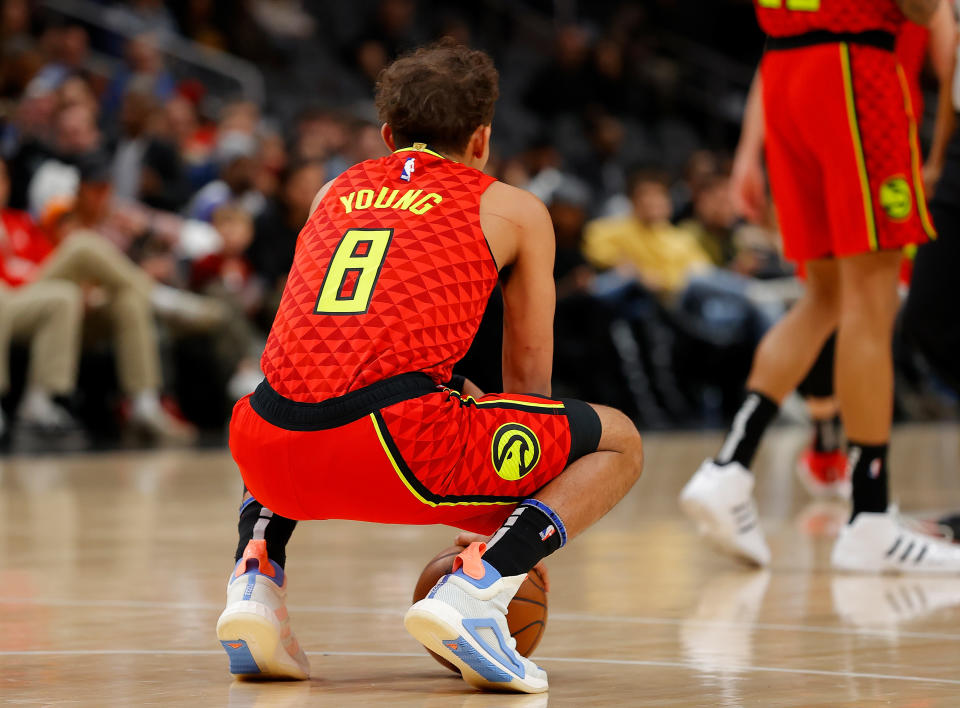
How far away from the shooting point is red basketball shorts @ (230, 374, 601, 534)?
2523 mm

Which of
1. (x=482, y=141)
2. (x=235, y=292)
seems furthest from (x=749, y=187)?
(x=235, y=292)

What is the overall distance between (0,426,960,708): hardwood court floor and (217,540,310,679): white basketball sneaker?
38 millimetres

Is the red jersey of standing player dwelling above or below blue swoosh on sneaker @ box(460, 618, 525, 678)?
above

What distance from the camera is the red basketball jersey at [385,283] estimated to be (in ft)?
8.42

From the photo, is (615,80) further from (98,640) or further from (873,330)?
(98,640)

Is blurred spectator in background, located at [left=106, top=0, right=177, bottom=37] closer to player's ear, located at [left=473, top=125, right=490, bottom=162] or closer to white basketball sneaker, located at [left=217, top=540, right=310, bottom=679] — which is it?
player's ear, located at [left=473, top=125, right=490, bottom=162]

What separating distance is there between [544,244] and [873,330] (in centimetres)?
164

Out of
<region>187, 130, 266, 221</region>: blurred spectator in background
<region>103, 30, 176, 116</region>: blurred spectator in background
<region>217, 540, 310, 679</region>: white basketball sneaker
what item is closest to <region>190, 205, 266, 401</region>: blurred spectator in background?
<region>187, 130, 266, 221</region>: blurred spectator in background

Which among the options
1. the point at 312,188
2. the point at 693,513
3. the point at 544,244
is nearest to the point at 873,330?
the point at 693,513

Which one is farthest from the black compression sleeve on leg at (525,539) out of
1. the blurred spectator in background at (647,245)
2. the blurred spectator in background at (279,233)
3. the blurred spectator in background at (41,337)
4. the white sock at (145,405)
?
the blurred spectator in background at (647,245)

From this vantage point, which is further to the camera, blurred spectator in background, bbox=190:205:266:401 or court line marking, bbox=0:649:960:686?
blurred spectator in background, bbox=190:205:266:401

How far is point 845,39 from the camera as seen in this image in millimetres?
4102

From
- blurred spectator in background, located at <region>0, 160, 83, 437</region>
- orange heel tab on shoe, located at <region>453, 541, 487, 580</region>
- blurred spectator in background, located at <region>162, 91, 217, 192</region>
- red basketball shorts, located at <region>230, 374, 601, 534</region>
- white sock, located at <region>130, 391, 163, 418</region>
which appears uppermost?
blurred spectator in background, located at <region>162, 91, 217, 192</region>

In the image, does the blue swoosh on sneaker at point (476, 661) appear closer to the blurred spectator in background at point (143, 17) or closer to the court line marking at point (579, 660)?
the court line marking at point (579, 660)
